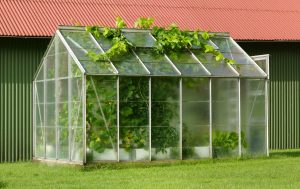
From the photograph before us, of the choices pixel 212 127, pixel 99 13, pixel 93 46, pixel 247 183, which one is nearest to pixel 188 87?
pixel 212 127

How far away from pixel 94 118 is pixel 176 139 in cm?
270

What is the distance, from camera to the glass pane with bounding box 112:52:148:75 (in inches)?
891

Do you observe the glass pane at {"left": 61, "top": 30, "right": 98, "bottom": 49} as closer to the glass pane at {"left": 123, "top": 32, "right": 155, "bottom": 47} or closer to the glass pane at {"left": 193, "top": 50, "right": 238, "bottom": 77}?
the glass pane at {"left": 123, "top": 32, "right": 155, "bottom": 47}

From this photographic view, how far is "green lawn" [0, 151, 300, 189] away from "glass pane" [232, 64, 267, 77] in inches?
106

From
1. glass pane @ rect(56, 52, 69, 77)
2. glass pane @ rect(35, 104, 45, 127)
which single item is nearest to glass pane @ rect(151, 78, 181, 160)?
glass pane @ rect(56, 52, 69, 77)

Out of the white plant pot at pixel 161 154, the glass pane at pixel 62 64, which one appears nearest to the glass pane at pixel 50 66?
the glass pane at pixel 62 64

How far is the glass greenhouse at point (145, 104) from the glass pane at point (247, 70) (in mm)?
31

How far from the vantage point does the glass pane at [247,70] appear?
2438 centimetres

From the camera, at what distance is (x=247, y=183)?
59.3 ft

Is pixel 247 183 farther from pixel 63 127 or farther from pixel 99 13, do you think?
pixel 99 13

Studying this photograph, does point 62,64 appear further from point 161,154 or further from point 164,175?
point 164,175

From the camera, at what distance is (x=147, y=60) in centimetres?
2352

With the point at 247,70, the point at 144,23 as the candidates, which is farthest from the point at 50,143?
the point at 247,70

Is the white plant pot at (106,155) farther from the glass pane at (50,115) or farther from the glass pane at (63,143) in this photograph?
the glass pane at (50,115)
